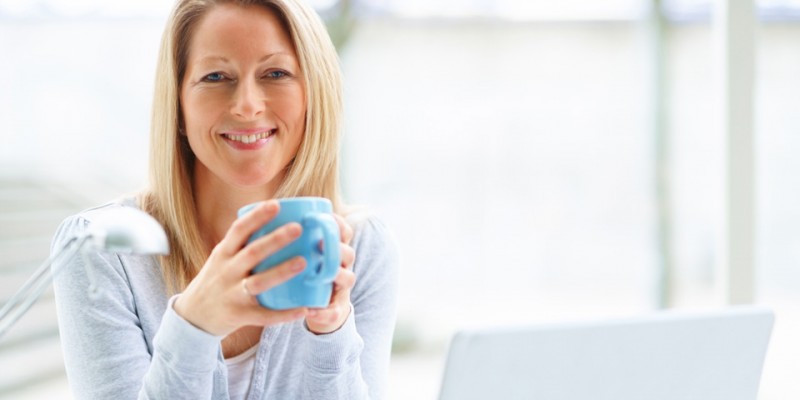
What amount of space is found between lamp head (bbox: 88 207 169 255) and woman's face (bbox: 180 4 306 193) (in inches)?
22.0

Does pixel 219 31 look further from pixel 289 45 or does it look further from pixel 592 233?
pixel 592 233

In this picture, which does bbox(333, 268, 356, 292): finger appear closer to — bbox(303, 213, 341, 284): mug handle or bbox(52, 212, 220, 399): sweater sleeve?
bbox(303, 213, 341, 284): mug handle

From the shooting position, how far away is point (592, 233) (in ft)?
11.2

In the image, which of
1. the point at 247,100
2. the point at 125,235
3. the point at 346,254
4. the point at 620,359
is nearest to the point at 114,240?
the point at 125,235

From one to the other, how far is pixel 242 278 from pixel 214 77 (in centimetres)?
52

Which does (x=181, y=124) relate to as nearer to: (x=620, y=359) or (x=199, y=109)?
(x=199, y=109)

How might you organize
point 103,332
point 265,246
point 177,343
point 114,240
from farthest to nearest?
point 103,332 → point 177,343 → point 265,246 → point 114,240

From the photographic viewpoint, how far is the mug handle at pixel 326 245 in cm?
84

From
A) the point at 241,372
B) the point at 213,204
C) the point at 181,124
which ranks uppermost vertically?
the point at 181,124

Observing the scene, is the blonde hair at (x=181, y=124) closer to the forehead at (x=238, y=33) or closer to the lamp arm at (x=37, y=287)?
the forehead at (x=238, y=33)

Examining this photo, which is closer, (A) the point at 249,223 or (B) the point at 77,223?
(A) the point at 249,223

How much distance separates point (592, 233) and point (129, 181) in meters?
1.74

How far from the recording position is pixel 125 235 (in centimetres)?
69

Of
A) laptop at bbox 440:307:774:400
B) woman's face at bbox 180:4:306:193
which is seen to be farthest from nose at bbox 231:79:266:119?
laptop at bbox 440:307:774:400
